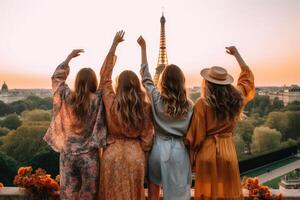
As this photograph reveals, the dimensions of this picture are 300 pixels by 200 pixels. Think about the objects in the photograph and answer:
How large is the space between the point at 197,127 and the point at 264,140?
37.0 m

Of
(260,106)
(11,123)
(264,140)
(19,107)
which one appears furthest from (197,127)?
(260,106)

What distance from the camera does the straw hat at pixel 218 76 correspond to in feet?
14.3

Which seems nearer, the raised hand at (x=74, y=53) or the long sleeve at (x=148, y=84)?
the long sleeve at (x=148, y=84)

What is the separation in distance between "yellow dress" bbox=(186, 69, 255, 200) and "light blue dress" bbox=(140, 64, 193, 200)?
3.8 inches

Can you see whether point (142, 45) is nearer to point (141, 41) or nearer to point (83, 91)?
point (141, 41)

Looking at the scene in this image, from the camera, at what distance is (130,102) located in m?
4.28

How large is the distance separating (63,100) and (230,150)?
1680mm

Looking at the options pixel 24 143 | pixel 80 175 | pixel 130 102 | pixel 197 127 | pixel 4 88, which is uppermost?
pixel 4 88

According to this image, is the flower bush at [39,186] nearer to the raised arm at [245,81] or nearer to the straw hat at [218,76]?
the straw hat at [218,76]

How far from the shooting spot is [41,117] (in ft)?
145

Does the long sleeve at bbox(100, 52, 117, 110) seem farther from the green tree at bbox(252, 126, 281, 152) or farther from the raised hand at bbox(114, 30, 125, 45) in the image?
the green tree at bbox(252, 126, 281, 152)

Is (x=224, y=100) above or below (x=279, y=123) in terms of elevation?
below

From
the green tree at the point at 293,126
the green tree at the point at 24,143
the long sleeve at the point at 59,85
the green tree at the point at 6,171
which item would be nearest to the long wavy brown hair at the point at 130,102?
the long sleeve at the point at 59,85

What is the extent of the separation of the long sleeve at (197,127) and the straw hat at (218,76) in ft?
0.75
